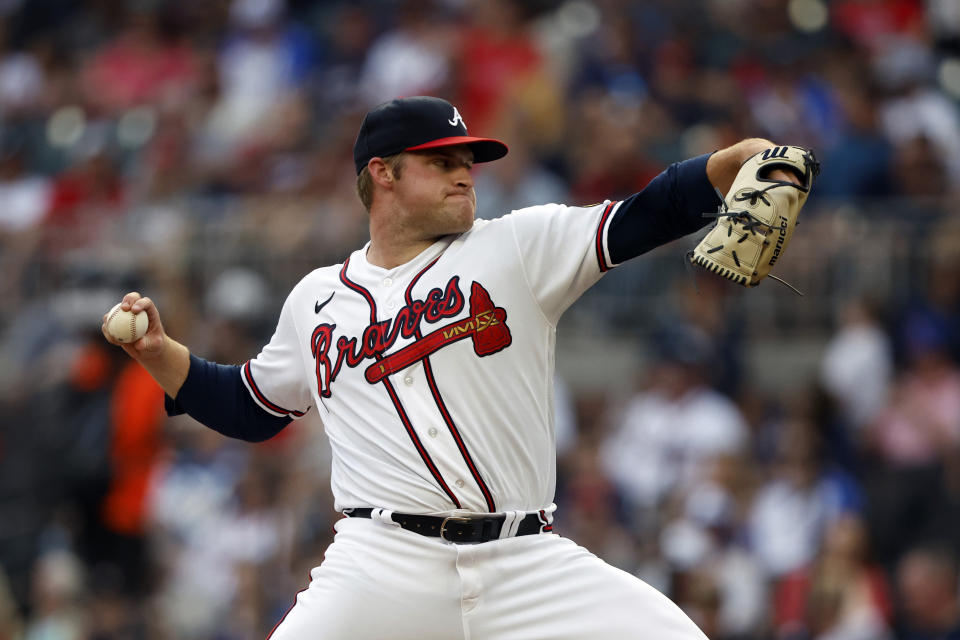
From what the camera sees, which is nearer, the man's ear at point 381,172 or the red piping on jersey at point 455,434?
the red piping on jersey at point 455,434

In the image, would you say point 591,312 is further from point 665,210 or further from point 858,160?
point 665,210

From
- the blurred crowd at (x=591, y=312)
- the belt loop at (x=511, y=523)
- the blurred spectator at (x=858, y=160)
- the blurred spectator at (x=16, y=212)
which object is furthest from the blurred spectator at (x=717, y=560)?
the blurred spectator at (x=16, y=212)

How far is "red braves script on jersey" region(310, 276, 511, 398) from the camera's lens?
169 inches

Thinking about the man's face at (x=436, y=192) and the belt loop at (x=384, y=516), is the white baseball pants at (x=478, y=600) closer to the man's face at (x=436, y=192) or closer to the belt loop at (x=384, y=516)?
the belt loop at (x=384, y=516)

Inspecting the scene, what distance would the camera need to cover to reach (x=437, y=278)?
4.40 metres

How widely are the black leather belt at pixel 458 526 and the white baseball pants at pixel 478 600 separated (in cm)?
2

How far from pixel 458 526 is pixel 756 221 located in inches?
47.7

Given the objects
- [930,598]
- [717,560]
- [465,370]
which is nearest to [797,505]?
[717,560]

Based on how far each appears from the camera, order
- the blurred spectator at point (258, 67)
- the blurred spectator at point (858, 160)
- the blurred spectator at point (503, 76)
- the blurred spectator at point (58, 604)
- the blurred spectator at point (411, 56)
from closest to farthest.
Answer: the blurred spectator at point (58, 604), the blurred spectator at point (858, 160), the blurred spectator at point (503, 76), the blurred spectator at point (411, 56), the blurred spectator at point (258, 67)

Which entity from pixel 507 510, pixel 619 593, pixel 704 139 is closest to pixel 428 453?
pixel 507 510

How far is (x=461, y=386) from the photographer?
4.27 meters

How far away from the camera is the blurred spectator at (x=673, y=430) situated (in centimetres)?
800

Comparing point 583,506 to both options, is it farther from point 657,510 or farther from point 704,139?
point 704,139

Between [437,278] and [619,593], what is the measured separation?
1.07 metres
